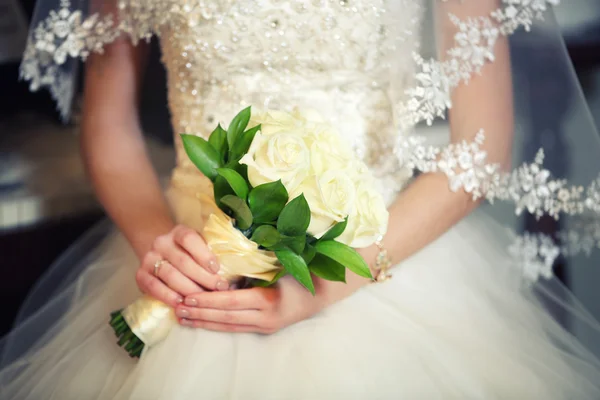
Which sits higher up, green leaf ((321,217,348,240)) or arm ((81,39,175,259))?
green leaf ((321,217,348,240))

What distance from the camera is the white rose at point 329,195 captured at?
1.71ft

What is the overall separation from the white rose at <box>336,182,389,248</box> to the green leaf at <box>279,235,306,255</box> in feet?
0.18

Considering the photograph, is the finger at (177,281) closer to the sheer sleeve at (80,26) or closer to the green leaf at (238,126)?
the green leaf at (238,126)

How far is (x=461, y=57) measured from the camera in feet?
2.29

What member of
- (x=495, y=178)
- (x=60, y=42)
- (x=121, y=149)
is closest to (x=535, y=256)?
(x=495, y=178)

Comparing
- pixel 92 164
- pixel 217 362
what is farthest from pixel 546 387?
pixel 92 164

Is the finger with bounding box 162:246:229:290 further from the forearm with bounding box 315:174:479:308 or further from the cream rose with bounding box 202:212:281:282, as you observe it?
the forearm with bounding box 315:174:479:308

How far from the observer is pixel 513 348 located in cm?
65

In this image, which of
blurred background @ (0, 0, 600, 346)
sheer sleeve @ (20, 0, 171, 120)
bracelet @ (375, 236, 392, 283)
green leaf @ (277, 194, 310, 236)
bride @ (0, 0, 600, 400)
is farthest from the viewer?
blurred background @ (0, 0, 600, 346)

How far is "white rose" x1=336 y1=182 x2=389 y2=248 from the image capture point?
0.55 metres

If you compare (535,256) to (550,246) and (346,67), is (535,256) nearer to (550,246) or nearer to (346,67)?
(550,246)

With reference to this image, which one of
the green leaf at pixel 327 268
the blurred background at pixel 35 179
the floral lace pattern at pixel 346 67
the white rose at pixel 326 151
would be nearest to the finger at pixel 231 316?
the green leaf at pixel 327 268

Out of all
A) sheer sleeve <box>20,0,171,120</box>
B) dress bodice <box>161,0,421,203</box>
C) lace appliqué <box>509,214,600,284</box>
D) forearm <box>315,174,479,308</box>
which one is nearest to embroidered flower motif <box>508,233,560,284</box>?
lace appliqué <box>509,214,600,284</box>

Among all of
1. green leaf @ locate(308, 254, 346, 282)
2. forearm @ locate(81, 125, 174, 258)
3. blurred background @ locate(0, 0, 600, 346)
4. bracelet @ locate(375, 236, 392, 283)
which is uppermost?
green leaf @ locate(308, 254, 346, 282)
